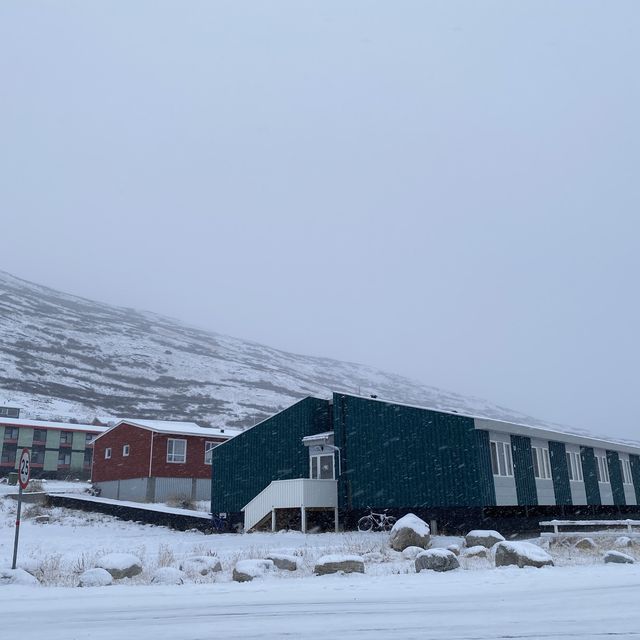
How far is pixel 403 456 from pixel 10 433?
55764mm

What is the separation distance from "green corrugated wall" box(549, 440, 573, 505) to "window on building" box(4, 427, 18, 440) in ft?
195

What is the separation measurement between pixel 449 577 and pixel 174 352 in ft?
473

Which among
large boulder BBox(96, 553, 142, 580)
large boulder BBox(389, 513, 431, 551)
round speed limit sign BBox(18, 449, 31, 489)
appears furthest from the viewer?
large boulder BBox(389, 513, 431, 551)

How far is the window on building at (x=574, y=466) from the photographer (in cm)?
3356

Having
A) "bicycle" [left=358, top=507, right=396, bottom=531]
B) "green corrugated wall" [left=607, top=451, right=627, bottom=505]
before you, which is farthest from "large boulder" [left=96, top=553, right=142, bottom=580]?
"green corrugated wall" [left=607, top=451, right=627, bottom=505]

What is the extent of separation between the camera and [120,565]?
1407cm

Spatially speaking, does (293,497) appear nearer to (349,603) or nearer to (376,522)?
(376,522)

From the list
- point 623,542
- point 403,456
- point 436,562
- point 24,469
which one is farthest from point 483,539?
point 24,469

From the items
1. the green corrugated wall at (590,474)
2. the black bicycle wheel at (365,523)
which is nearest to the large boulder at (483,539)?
the black bicycle wheel at (365,523)

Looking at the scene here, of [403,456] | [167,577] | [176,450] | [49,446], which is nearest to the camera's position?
[167,577]

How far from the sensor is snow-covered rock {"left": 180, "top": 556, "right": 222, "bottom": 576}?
48.9 feet

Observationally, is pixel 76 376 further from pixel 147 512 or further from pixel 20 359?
pixel 147 512

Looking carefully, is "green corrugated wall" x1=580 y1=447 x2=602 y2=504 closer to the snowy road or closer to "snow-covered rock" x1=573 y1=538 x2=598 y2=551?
"snow-covered rock" x1=573 y1=538 x2=598 y2=551

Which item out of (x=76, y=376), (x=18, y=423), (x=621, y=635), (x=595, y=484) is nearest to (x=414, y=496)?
(x=595, y=484)
